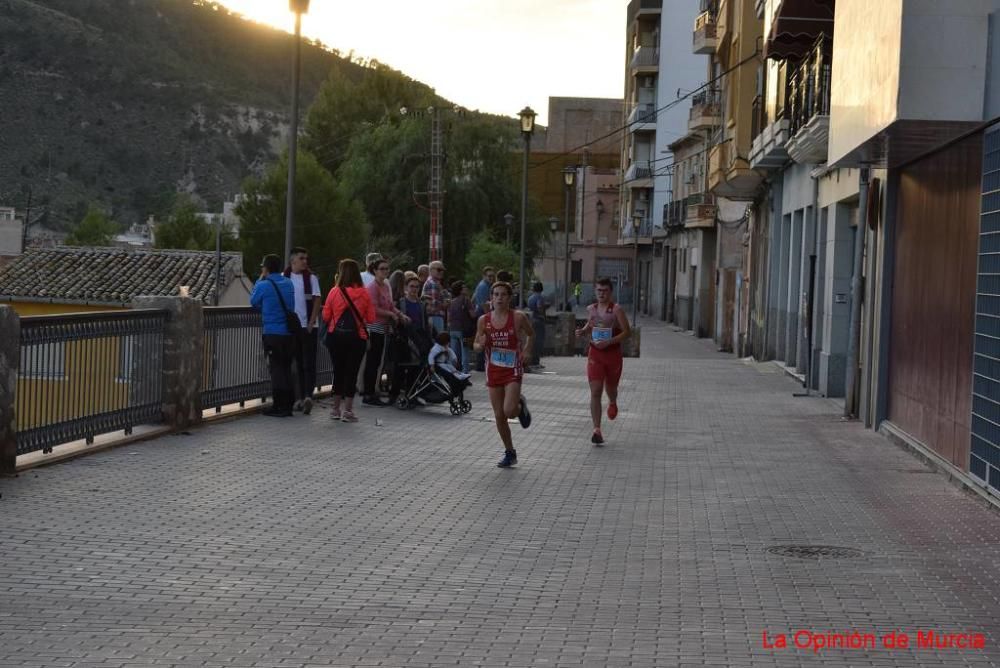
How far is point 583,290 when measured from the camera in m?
103

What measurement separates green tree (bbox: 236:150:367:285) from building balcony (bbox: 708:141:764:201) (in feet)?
111

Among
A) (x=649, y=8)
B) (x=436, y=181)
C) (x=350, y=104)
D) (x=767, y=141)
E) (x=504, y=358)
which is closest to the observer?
(x=504, y=358)

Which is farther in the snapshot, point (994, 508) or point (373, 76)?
point (373, 76)

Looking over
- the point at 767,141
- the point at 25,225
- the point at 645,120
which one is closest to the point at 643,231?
the point at 645,120

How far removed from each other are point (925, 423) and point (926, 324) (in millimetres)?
977

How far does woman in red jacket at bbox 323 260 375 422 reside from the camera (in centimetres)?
1773

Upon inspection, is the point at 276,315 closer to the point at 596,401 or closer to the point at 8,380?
the point at 596,401

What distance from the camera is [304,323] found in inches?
715

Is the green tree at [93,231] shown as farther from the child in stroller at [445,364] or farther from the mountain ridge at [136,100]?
the child in stroller at [445,364]

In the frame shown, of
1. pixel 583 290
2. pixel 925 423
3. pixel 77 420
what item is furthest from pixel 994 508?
pixel 583 290

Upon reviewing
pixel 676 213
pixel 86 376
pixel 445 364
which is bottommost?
pixel 445 364

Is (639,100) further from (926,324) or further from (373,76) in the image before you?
(926,324)

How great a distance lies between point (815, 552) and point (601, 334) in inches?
288

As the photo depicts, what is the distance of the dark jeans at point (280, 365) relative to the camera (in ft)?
57.9
